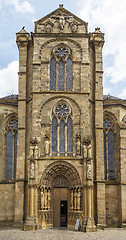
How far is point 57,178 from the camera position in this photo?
24.6 m

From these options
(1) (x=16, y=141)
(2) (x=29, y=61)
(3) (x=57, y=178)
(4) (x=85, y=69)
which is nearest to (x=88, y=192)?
(3) (x=57, y=178)

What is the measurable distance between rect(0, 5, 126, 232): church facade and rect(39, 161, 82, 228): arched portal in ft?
0.22

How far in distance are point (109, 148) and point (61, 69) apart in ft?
24.3

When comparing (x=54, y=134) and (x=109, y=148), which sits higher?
(x=54, y=134)

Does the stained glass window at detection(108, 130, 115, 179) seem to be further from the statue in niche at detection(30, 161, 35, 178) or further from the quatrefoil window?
the statue in niche at detection(30, 161, 35, 178)

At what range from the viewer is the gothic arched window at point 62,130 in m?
25.0

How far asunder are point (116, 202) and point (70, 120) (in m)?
6.99

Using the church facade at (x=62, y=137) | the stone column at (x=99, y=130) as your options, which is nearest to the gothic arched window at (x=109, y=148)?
the church facade at (x=62, y=137)

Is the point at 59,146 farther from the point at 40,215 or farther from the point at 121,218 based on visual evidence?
the point at 121,218

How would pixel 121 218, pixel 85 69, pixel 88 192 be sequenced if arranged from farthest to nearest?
pixel 85 69 < pixel 121 218 < pixel 88 192

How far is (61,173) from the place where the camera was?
24.4 meters

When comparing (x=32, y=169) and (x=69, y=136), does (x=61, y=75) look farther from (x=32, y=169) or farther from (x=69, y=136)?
(x=32, y=169)

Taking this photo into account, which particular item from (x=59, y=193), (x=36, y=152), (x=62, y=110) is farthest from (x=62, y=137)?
(x=59, y=193)

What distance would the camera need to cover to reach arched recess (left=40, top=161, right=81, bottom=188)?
23828 mm
